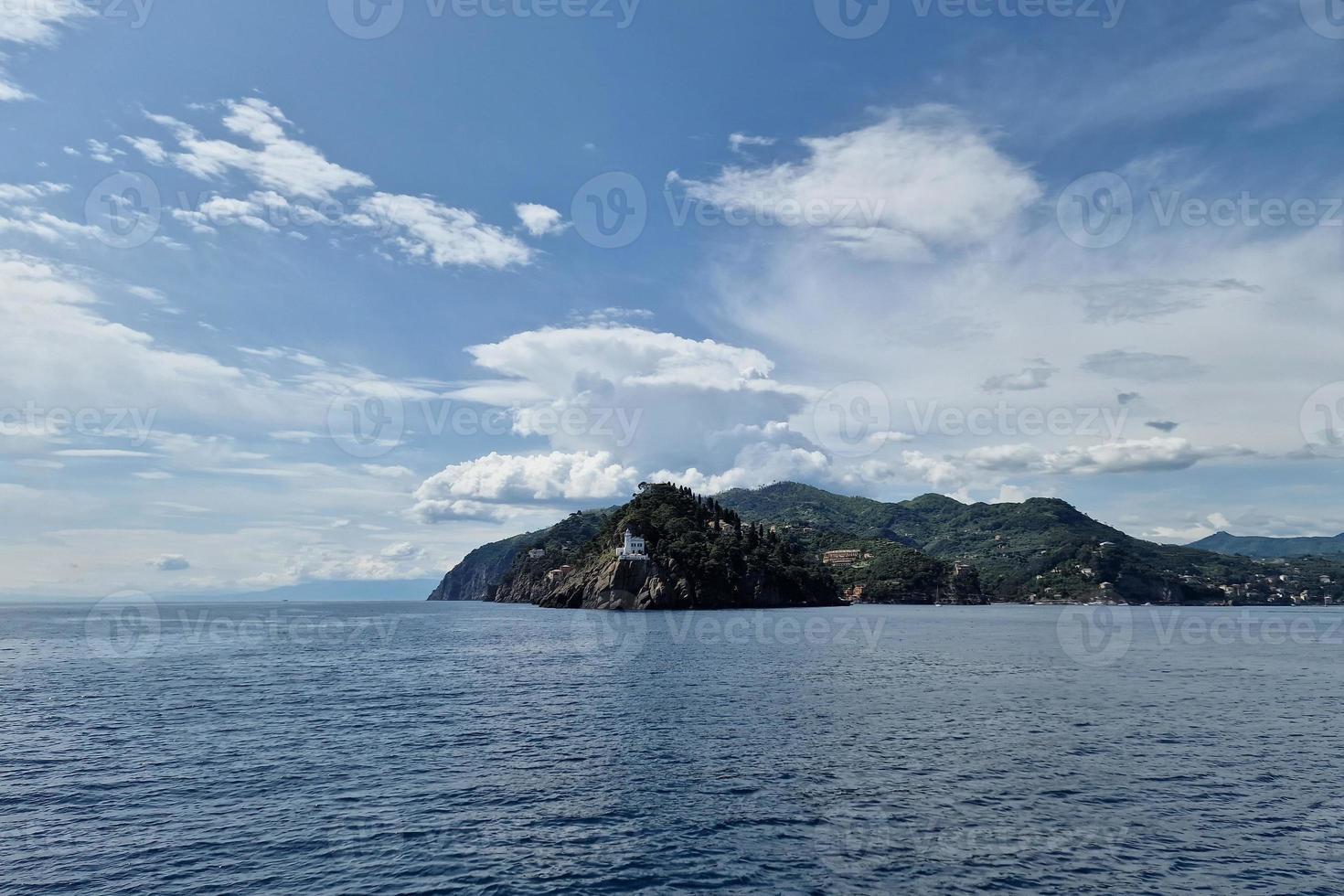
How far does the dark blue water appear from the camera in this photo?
1186 inches

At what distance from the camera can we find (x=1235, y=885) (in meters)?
28.5

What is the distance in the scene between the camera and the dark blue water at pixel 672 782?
3012 cm

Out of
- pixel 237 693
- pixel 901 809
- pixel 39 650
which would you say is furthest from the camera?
pixel 39 650

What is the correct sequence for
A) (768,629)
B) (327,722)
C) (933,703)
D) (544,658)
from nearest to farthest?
(327,722)
(933,703)
(544,658)
(768,629)

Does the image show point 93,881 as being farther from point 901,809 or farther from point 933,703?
point 933,703

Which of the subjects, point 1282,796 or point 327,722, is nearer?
point 1282,796

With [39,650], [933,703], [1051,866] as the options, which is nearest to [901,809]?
[1051,866]

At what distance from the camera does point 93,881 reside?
2938 cm

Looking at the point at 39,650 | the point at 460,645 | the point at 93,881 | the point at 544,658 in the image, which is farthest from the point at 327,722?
the point at 39,650

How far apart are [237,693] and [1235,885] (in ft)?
267

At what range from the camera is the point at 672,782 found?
43094mm

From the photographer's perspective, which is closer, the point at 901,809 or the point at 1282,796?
the point at 901,809

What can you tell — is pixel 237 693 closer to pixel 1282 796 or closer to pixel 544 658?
pixel 544 658

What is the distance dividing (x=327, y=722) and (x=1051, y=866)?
52901 mm
